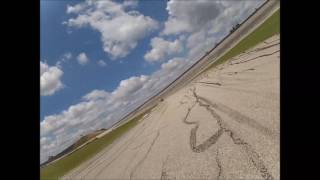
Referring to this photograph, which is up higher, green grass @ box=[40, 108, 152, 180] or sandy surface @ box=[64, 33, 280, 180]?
sandy surface @ box=[64, 33, 280, 180]

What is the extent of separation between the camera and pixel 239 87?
21828 millimetres

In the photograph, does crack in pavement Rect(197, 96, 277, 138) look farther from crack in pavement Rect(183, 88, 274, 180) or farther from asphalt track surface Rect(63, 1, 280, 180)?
crack in pavement Rect(183, 88, 274, 180)

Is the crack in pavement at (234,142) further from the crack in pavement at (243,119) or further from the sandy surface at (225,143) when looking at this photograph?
the crack in pavement at (243,119)

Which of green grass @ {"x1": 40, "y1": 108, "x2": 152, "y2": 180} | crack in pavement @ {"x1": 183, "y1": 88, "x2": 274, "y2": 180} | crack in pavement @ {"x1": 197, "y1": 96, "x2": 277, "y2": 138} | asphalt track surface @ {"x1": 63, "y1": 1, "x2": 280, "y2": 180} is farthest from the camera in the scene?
green grass @ {"x1": 40, "y1": 108, "x2": 152, "y2": 180}

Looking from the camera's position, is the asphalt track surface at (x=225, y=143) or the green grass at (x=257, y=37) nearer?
the asphalt track surface at (x=225, y=143)

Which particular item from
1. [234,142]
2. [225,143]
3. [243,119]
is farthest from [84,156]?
[234,142]

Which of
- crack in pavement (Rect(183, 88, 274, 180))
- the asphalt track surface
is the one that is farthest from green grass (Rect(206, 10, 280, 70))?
crack in pavement (Rect(183, 88, 274, 180))

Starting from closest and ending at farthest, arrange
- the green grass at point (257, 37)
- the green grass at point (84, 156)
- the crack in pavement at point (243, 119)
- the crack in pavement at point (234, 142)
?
the crack in pavement at point (234, 142) → the crack in pavement at point (243, 119) → the green grass at point (84, 156) → the green grass at point (257, 37)

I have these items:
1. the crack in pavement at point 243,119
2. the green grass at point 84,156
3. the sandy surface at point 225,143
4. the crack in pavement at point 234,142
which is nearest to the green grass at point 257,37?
the green grass at point 84,156
